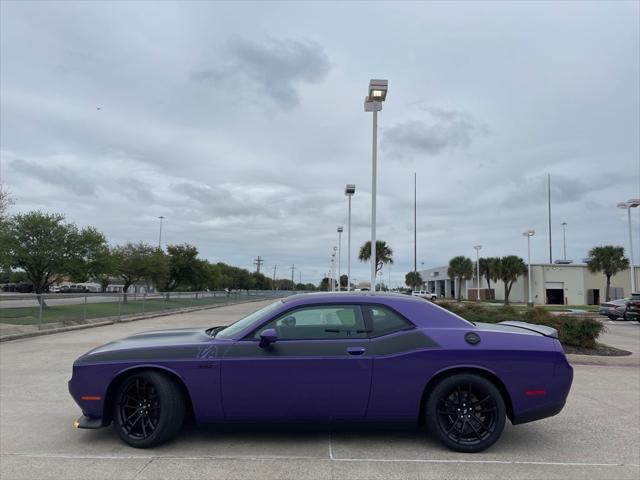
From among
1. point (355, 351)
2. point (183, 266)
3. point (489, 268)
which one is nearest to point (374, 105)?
point (355, 351)

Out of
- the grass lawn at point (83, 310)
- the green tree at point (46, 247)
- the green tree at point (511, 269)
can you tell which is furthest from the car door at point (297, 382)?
the green tree at point (511, 269)

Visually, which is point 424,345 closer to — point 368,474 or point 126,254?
point 368,474

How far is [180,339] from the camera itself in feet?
17.5

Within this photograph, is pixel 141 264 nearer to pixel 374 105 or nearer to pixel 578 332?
pixel 374 105

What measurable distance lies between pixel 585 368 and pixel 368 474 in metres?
7.58

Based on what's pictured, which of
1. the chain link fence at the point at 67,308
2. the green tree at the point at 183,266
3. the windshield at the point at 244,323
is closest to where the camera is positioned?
the windshield at the point at 244,323

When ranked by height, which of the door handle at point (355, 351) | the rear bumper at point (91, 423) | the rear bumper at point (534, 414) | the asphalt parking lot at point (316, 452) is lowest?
the asphalt parking lot at point (316, 452)

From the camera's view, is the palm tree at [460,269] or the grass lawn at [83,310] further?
the palm tree at [460,269]

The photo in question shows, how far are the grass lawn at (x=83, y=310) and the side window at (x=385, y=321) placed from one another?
16301 mm

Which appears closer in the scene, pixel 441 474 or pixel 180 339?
pixel 441 474

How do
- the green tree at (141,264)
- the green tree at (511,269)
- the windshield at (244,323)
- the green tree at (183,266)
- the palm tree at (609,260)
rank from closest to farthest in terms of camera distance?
the windshield at (244,323), the green tree at (141,264), the green tree at (183,266), the palm tree at (609,260), the green tree at (511,269)

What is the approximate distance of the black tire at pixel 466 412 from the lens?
4809mm

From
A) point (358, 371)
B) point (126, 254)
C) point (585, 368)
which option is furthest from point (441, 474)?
point (126, 254)

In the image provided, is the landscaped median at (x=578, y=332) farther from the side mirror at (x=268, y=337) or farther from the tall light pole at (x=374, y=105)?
the side mirror at (x=268, y=337)
